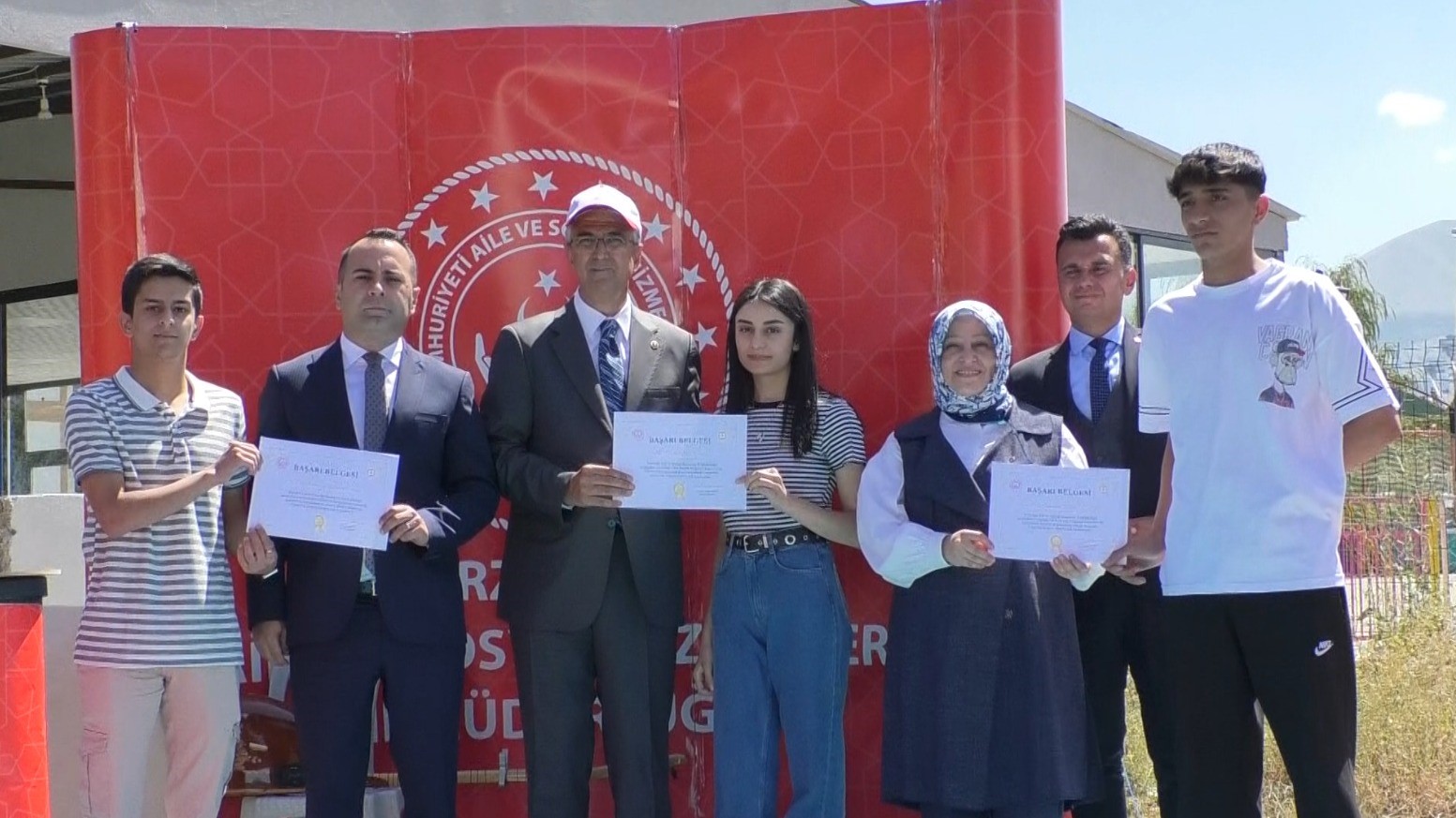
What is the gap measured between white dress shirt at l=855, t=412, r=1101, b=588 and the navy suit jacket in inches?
42.7

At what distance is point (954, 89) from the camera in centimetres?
471

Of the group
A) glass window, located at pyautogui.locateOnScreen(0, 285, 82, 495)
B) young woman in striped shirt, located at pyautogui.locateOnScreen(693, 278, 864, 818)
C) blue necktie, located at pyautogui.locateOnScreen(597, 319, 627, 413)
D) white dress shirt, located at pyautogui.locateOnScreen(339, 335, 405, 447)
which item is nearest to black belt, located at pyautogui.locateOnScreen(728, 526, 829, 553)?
young woman in striped shirt, located at pyautogui.locateOnScreen(693, 278, 864, 818)

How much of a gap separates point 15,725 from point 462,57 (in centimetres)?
250

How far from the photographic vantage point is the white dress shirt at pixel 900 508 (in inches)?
151

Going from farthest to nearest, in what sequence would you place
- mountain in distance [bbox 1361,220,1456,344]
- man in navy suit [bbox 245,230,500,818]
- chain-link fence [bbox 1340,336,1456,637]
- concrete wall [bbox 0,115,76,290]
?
mountain in distance [bbox 1361,220,1456,344]
concrete wall [bbox 0,115,76,290]
chain-link fence [bbox 1340,336,1456,637]
man in navy suit [bbox 245,230,500,818]

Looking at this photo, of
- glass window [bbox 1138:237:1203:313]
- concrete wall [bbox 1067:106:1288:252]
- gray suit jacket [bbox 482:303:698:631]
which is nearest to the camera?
gray suit jacket [bbox 482:303:698:631]

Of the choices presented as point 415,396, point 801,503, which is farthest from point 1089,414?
point 415,396

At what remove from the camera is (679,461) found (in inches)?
157

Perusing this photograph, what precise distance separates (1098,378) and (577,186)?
71.6 inches

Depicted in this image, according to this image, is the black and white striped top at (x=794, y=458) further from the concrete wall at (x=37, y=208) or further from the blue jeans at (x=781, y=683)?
the concrete wall at (x=37, y=208)

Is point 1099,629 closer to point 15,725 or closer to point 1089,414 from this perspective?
point 1089,414

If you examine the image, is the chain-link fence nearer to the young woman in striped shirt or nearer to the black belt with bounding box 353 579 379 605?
the young woman in striped shirt

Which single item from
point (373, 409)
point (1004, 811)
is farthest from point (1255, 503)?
point (373, 409)

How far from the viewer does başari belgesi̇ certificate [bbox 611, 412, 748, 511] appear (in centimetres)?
399
